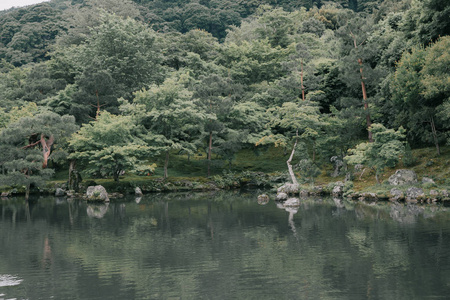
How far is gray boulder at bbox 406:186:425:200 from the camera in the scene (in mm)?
23797

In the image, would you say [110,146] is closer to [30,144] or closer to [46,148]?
[46,148]

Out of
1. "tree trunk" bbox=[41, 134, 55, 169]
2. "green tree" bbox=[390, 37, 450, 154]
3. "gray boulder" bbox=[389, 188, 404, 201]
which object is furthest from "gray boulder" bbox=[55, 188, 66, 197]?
"green tree" bbox=[390, 37, 450, 154]

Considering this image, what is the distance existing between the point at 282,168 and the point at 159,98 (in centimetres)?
1345

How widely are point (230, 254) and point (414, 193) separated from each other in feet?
51.4

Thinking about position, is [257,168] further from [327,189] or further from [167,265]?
[167,265]

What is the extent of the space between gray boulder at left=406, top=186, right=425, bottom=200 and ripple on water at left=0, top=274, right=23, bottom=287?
829 inches

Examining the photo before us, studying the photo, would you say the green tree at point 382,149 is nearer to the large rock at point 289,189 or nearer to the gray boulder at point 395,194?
the gray boulder at point 395,194

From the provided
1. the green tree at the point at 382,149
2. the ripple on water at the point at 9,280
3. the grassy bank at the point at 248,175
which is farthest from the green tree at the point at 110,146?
the ripple on water at the point at 9,280

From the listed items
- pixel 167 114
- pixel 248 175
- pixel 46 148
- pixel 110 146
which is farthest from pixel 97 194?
pixel 248 175

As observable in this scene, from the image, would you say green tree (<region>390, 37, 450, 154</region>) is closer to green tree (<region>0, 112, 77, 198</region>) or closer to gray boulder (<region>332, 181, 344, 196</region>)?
gray boulder (<region>332, 181, 344, 196</region>)

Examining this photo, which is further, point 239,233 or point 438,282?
point 239,233

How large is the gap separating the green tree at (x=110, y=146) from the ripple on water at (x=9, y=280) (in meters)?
20.0

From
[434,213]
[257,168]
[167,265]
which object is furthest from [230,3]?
[167,265]

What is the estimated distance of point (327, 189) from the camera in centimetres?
2934
